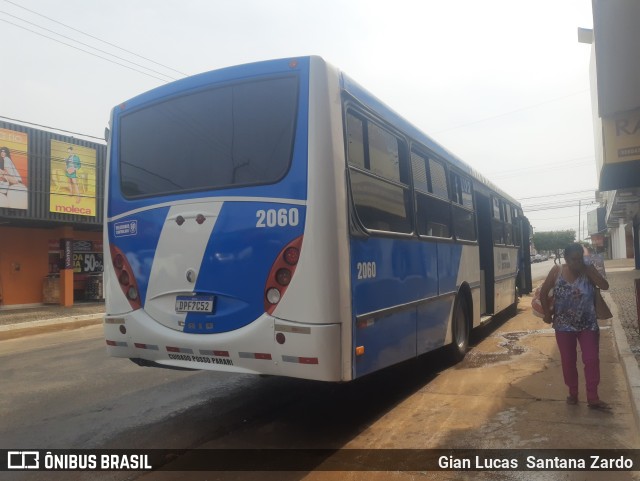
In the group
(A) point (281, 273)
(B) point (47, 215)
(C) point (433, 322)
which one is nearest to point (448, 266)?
(C) point (433, 322)

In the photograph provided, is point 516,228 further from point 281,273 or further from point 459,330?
point 281,273

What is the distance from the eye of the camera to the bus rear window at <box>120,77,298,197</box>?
447cm

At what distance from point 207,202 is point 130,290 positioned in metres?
1.25

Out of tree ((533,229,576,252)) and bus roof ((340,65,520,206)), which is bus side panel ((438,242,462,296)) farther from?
tree ((533,229,576,252))

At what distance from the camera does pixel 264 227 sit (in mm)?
4340

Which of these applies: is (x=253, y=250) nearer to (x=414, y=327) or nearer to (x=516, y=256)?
(x=414, y=327)

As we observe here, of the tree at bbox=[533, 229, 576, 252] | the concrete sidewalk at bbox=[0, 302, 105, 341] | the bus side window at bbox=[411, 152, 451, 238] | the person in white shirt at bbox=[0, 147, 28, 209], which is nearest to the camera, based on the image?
the bus side window at bbox=[411, 152, 451, 238]

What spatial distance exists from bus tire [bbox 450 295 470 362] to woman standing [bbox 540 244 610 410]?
1964 millimetres

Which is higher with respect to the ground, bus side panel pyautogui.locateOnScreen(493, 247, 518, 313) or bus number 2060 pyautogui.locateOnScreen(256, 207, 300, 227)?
bus number 2060 pyautogui.locateOnScreen(256, 207, 300, 227)

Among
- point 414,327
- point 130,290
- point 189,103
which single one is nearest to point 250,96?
point 189,103

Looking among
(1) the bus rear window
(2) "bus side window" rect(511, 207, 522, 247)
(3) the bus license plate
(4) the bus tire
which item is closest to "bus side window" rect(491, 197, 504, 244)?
(2) "bus side window" rect(511, 207, 522, 247)

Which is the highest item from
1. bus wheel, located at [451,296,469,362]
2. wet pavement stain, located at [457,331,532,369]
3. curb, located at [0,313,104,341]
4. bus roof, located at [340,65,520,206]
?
bus roof, located at [340,65,520,206]

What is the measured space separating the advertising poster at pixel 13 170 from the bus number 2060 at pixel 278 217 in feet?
54.6

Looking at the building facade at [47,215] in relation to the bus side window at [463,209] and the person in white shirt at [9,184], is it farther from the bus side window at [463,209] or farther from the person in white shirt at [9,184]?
the bus side window at [463,209]
